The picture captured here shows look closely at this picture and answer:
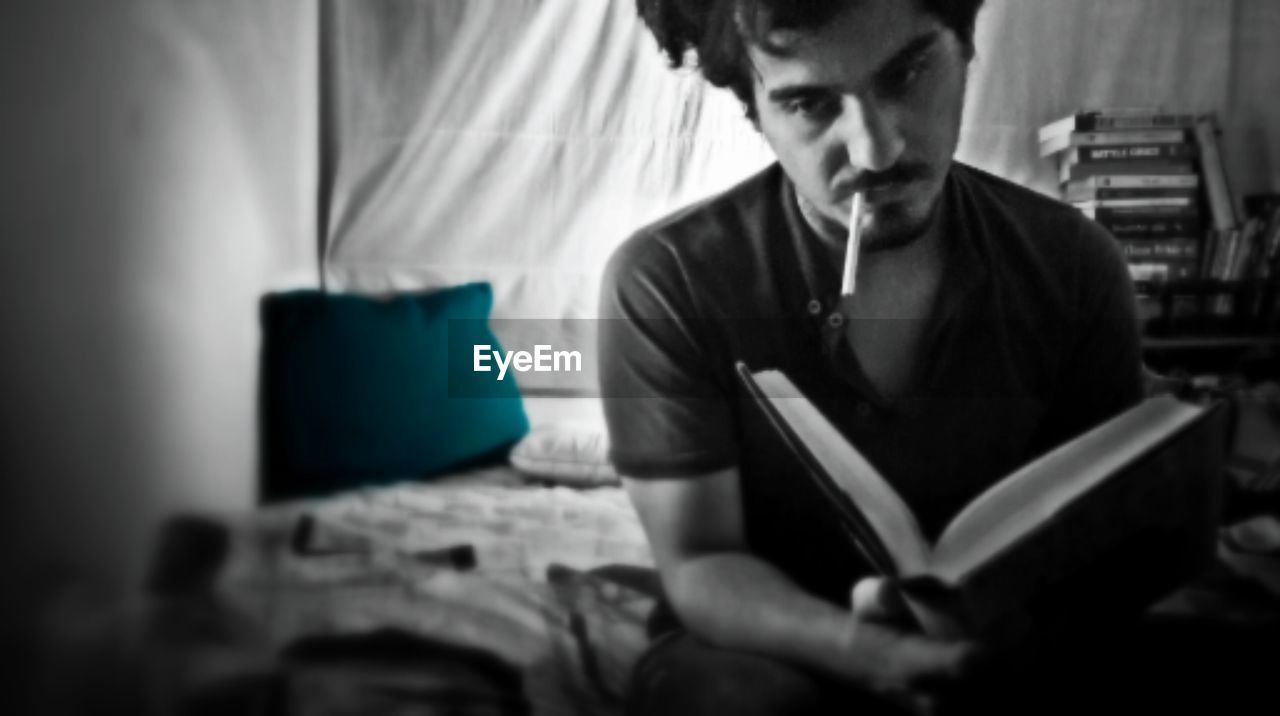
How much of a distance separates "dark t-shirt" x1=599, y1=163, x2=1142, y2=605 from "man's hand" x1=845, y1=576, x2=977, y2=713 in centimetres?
9

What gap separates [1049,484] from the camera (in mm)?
806

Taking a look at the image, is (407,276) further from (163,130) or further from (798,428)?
(798,428)

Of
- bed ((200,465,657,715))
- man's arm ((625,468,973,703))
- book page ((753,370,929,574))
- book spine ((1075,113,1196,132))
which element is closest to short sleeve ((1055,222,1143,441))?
book spine ((1075,113,1196,132))

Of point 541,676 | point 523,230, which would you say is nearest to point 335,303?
point 523,230

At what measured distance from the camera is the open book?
2.34ft

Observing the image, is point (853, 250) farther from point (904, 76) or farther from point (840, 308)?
point (904, 76)

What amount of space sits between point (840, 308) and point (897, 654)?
0.34 m

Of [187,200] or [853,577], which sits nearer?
[853,577]

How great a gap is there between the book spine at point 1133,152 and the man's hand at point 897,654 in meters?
0.53

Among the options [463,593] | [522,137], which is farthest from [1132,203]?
[463,593]

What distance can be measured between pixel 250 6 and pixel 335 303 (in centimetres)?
30

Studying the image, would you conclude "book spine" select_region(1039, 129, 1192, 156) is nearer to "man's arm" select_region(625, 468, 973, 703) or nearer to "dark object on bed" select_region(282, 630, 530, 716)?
"man's arm" select_region(625, 468, 973, 703)

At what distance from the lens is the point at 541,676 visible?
0.69 metres

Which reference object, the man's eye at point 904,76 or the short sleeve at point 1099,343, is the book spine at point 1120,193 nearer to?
the short sleeve at point 1099,343
